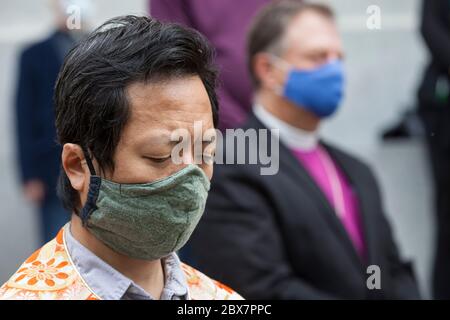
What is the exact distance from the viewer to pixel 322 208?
154 inches

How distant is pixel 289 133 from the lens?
4.20 metres

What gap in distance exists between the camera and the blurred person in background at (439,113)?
5.26 m

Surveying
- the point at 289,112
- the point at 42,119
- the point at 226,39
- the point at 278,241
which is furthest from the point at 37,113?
the point at 278,241

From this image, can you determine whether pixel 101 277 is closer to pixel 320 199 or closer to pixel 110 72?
pixel 110 72

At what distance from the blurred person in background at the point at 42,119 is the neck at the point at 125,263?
3152 mm

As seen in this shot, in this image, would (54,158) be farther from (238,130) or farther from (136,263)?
(136,263)

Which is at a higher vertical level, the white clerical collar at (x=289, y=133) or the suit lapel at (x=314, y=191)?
the white clerical collar at (x=289, y=133)

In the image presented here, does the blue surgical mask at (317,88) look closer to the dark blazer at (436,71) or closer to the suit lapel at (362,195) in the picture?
the suit lapel at (362,195)

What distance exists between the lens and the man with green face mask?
2260 mm

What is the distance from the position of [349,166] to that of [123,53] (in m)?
2.14

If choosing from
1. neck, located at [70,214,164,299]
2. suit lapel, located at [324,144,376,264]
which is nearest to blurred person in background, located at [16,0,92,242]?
suit lapel, located at [324,144,376,264]

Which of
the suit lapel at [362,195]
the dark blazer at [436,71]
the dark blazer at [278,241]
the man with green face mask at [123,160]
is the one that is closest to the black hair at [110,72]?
the man with green face mask at [123,160]

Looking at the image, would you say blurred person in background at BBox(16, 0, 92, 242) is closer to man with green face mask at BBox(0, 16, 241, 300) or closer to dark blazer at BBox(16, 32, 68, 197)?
dark blazer at BBox(16, 32, 68, 197)

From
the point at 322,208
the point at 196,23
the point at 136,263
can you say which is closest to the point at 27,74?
the point at 196,23
